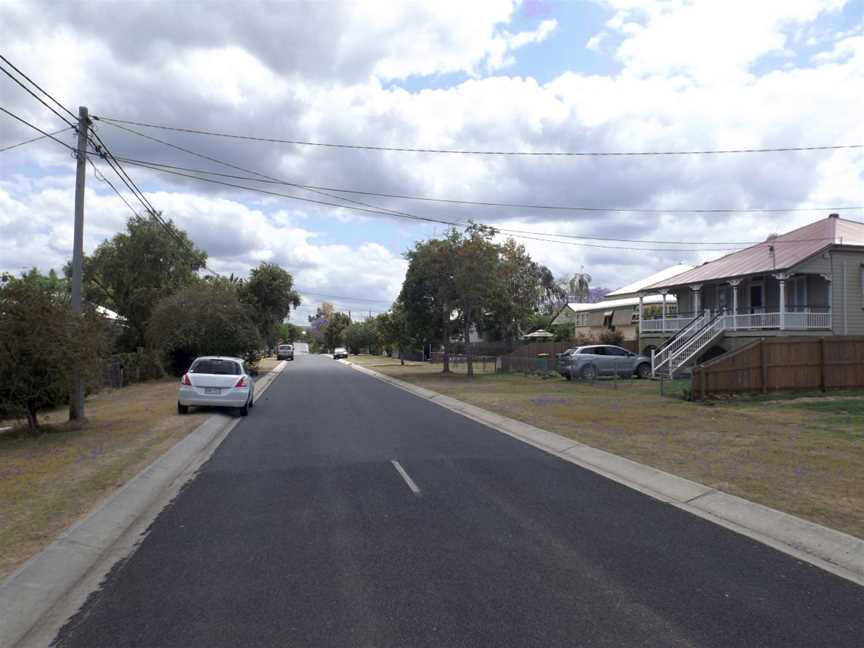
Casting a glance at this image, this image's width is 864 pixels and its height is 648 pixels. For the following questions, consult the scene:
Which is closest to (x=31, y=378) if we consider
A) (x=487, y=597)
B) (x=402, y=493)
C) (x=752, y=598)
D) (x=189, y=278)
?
(x=402, y=493)

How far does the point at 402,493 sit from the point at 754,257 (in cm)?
2796

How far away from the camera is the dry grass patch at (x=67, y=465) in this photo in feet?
24.7

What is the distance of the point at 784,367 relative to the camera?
23.2 metres

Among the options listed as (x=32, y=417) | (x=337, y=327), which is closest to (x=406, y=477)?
(x=32, y=417)

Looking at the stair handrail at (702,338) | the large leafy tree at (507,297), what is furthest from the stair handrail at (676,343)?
the large leafy tree at (507,297)

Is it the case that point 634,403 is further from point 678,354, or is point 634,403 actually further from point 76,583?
point 76,583

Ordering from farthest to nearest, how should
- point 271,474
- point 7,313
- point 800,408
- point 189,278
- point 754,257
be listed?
point 189,278 < point 754,257 < point 800,408 < point 7,313 < point 271,474

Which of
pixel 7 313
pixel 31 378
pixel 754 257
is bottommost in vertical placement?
pixel 31 378

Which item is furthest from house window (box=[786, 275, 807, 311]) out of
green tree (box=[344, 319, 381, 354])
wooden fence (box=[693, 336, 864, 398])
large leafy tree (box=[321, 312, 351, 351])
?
large leafy tree (box=[321, 312, 351, 351])

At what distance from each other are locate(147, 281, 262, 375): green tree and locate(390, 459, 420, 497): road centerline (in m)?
29.1

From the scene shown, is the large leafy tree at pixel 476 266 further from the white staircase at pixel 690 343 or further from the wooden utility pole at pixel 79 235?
the wooden utility pole at pixel 79 235

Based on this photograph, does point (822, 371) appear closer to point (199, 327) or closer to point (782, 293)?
point (782, 293)

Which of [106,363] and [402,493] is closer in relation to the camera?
[402,493]

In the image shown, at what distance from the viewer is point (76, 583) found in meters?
6.10
